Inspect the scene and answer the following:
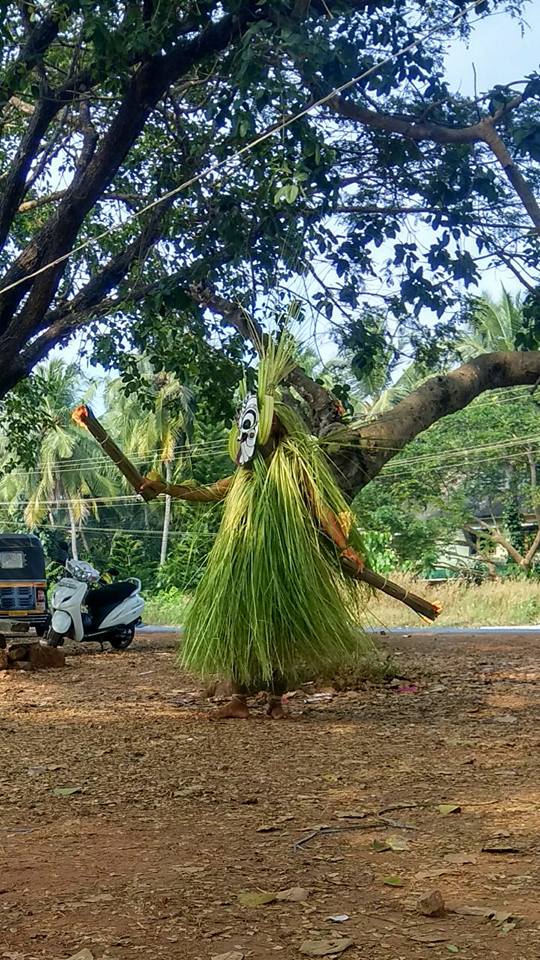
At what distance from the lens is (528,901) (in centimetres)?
274

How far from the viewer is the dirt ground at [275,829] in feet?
8.38

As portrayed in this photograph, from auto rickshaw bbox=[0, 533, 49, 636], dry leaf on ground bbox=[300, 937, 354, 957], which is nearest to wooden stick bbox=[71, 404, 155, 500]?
dry leaf on ground bbox=[300, 937, 354, 957]

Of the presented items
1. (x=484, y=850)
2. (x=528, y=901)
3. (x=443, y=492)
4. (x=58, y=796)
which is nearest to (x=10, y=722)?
(x=58, y=796)

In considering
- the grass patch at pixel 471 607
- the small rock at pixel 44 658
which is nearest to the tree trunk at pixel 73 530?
the grass patch at pixel 471 607

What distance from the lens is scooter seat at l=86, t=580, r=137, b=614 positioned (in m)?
11.7

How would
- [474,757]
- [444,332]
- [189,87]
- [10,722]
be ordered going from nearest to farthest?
[474,757] → [10,722] → [189,87] → [444,332]

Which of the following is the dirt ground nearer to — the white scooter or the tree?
the tree

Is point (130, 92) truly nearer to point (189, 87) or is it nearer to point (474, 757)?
point (189, 87)

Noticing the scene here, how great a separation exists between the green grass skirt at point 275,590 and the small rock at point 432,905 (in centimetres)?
277

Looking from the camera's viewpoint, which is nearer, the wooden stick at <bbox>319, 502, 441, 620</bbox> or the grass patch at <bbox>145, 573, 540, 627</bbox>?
the wooden stick at <bbox>319, 502, 441, 620</bbox>

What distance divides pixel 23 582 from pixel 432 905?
11.1 m

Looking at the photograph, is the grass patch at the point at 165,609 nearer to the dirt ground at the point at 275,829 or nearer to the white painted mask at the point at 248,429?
the dirt ground at the point at 275,829

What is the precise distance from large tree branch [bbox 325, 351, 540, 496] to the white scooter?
17.8ft

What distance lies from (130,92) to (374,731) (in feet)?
16.2
